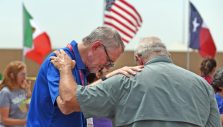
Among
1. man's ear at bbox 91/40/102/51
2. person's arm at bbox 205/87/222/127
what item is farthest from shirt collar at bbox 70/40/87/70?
person's arm at bbox 205/87/222/127

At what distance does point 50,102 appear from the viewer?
3281 mm

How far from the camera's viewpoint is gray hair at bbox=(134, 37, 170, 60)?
10.2 ft

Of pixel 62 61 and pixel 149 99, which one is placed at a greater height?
pixel 62 61

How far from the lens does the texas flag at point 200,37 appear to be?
51.4 ft

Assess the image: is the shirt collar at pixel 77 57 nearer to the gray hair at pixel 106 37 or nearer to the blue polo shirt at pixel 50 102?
the blue polo shirt at pixel 50 102

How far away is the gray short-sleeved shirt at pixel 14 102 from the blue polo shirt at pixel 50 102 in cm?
300

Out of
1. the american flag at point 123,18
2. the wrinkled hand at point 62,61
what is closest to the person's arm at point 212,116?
the wrinkled hand at point 62,61

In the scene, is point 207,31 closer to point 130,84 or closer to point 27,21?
point 27,21

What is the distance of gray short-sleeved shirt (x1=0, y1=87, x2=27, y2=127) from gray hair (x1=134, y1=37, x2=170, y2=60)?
3.46 metres

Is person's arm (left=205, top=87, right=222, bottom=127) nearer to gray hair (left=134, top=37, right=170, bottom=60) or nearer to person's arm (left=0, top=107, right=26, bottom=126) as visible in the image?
gray hair (left=134, top=37, right=170, bottom=60)

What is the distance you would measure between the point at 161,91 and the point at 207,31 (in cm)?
1301

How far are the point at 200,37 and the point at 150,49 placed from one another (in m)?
12.8

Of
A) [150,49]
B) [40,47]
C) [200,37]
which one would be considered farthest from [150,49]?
[200,37]

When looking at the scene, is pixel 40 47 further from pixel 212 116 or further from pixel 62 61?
pixel 212 116
